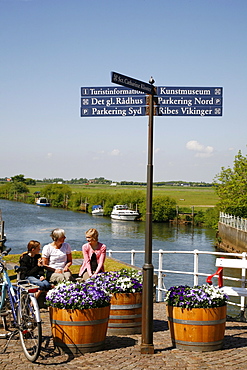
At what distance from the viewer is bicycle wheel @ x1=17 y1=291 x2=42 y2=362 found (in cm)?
716

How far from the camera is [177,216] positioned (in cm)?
11006

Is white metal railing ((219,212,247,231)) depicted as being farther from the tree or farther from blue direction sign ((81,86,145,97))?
blue direction sign ((81,86,145,97))

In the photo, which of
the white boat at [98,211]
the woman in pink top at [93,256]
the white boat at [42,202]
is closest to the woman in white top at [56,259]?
the woman in pink top at [93,256]

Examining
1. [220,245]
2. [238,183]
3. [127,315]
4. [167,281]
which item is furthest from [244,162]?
[127,315]

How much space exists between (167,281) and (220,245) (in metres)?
34.3

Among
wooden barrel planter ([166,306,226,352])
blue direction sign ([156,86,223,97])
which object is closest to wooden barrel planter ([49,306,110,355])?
wooden barrel planter ([166,306,226,352])

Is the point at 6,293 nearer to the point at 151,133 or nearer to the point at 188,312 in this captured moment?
the point at 188,312

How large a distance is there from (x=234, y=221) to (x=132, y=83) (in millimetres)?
61134

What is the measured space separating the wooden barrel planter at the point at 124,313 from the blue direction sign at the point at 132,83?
3.32m

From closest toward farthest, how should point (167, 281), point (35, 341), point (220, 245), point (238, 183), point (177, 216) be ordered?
point (35, 341), point (167, 281), point (220, 245), point (238, 183), point (177, 216)

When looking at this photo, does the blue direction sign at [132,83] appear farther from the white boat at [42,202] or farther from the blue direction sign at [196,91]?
the white boat at [42,202]

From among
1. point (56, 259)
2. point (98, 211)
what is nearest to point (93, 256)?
point (56, 259)

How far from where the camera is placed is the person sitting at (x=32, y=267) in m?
9.40

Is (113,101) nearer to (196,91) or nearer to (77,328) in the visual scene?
(196,91)
